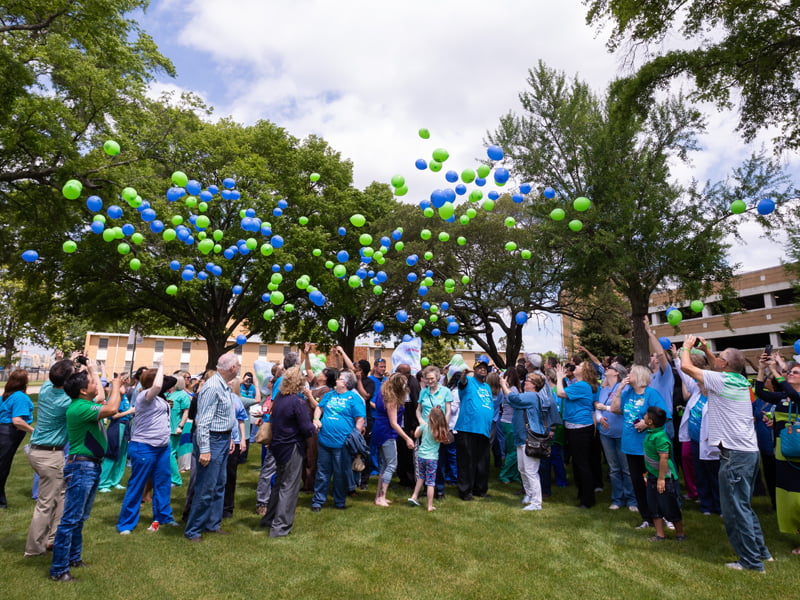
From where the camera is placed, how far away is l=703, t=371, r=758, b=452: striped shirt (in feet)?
14.6

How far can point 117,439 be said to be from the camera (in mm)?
7543

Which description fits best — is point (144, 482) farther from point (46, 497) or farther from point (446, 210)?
point (446, 210)

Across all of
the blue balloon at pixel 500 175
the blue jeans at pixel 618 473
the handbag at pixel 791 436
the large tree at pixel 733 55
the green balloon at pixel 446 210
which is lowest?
the blue jeans at pixel 618 473

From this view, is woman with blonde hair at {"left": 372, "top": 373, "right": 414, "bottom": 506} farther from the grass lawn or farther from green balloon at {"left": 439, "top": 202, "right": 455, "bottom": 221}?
green balloon at {"left": 439, "top": 202, "right": 455, "bottom": 221}

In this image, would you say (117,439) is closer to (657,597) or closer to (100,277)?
(657,597)

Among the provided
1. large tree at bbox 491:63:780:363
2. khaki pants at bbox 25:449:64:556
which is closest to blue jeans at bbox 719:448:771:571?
khaki pants at bbox 25:449:64:556

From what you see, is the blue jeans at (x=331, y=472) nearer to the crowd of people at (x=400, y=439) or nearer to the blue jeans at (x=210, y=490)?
the crowd of people at (x=400, y=439)

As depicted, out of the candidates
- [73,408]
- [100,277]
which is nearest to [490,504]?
[73,408]

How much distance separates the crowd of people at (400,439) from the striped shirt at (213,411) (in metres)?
0.02

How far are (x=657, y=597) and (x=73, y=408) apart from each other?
17.2ft

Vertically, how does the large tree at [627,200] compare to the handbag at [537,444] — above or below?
above

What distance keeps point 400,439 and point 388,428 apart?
693 mm

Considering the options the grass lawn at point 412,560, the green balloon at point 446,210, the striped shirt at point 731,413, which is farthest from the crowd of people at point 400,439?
the green balloon at point 446,210

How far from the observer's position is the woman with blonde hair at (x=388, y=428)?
21.6 feet
